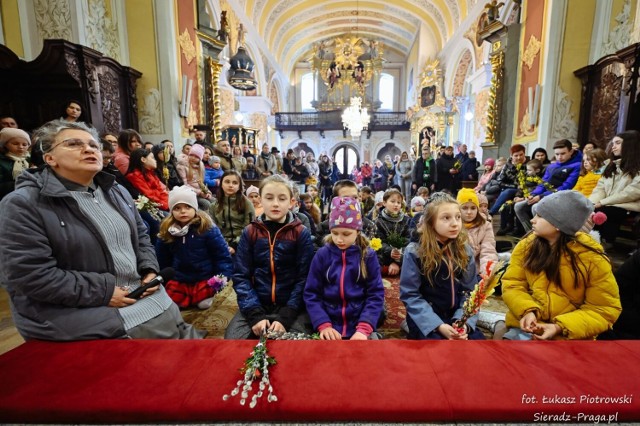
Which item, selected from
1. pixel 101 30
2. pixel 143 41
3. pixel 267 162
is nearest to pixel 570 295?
pixel 101 30

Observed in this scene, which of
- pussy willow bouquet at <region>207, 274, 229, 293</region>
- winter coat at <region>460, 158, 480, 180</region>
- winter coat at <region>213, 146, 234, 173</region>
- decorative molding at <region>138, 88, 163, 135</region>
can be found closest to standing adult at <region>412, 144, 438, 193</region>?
winter coat at <region>460, 158, 480, 180</region>

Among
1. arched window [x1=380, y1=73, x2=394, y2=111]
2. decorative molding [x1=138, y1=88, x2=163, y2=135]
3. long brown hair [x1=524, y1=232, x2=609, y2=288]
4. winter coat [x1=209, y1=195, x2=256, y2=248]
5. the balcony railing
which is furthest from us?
arched window [x1=380, y1=73, x2=394, y2=111]

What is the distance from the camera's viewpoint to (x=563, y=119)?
5941mm

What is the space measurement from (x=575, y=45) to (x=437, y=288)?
22.0 feet

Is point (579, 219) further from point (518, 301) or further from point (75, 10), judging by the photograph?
point (75, 10)

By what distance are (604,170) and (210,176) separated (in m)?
5.64

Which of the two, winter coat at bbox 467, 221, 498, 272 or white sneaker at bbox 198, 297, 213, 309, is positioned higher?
winter coat at bbox 467, 221, 498, 272

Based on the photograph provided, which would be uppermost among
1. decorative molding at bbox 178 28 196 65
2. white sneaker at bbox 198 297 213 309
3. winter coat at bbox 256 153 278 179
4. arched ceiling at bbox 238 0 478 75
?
arched ceiling at bbox 238 0 478 75

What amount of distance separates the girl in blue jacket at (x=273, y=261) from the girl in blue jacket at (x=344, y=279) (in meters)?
0.18

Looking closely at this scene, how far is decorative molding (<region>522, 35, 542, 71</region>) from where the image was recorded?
20.5 feet

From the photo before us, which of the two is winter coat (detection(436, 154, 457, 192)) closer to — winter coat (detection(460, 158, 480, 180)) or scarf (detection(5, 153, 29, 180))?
winter coat (detection(460, 158, 480, 180))

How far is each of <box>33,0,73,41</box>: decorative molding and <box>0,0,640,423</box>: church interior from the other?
0.02 m

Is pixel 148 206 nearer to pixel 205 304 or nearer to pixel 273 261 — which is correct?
pixel 205 304

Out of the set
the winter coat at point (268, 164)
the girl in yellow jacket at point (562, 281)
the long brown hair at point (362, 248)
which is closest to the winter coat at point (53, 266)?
the long brown hair at point (362, 248)
